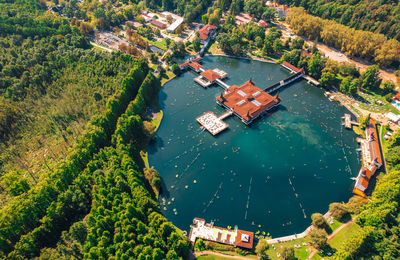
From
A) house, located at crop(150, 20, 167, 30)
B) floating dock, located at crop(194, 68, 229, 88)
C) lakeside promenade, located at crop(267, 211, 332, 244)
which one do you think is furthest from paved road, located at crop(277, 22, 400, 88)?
lakeside promenade, located at crop(267, 211, 332, 244)

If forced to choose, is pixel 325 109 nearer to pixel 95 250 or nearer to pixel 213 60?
pixel 213 60

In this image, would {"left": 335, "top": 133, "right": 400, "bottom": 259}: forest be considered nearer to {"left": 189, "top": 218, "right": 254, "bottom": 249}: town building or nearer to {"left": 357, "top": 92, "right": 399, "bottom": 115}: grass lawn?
{"left": 189, "top": 218, "right": 254, "bottom": 249}: town building

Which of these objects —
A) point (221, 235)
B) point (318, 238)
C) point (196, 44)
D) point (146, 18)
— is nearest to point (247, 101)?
point (196, 44)

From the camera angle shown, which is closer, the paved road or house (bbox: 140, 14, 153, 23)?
the paved road

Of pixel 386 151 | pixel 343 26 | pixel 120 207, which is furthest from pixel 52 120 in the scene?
pixel 343 26

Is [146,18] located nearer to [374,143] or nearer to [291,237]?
[374,143]

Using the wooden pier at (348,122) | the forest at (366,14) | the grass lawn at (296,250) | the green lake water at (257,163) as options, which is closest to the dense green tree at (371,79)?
the green lake water at (257,163)
